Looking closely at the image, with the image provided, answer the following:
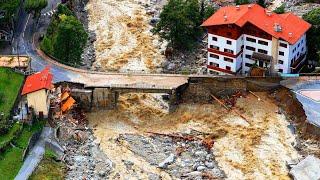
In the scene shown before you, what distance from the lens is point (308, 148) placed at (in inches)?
2391

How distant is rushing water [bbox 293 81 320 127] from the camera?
62.7 meters

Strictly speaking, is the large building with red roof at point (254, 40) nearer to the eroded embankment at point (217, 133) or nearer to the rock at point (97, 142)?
the eroded embankment at point (217, 133)

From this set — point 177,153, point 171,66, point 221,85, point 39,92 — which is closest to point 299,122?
point 221,85

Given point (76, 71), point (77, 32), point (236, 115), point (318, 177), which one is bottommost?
point (318, 177)

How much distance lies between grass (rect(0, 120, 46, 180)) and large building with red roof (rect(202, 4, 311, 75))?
22294mm

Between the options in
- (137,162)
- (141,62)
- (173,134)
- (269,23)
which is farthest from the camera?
(141,62)

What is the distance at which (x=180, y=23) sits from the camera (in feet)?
252

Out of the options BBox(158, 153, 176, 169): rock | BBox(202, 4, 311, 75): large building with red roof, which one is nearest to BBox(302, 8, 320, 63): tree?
BBox(202, 4, 311, 75): large building with red roof

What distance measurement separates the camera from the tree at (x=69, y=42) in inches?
2842

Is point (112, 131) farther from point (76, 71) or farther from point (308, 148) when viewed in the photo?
point (308, 148)

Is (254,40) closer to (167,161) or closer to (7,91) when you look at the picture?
(167,161)

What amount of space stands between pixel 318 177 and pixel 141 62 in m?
30.6

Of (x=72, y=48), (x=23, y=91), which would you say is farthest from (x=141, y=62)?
(x=23, y=91)

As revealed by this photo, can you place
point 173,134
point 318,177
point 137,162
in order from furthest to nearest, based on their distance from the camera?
point 173,134 < point 137,162 < point 318,177
